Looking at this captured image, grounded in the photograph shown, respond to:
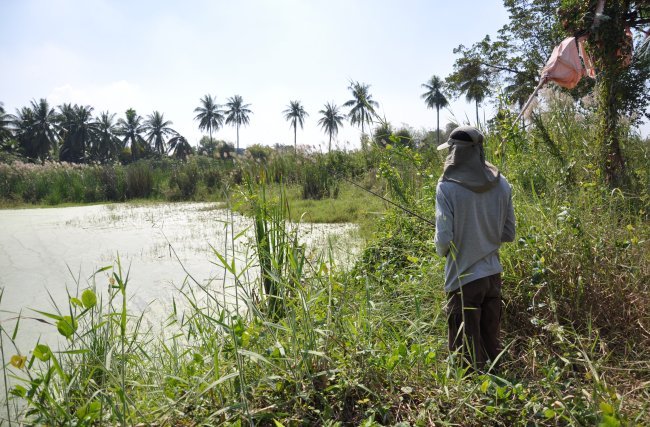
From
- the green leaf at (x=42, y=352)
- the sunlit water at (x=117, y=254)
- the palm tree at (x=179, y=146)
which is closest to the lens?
the green leaf at (x=42, y=352)

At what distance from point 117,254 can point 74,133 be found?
50246 mm

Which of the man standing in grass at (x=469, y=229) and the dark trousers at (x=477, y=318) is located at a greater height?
the man standing in grass at (x=469, y=229)

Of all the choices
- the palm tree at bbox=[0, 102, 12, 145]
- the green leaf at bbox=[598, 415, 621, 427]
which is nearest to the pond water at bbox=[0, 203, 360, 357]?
the green leaf at bbox=[598, 415, 621, 427]

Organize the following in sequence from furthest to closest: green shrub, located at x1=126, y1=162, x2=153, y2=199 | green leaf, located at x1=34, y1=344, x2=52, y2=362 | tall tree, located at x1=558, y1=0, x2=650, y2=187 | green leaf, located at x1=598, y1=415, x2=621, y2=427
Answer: green shrub, located at x1=126, y1=162, x2=153, y2=199 < tall tree, located at x1=558, y1=0, x2=650, y2=187 < green leaf, located at x1=34, y1=344, x2=52, y2=362 < green leaf, located at x1=598, y1=415, x2=621, y2=427

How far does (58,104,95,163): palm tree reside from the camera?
45.2 m

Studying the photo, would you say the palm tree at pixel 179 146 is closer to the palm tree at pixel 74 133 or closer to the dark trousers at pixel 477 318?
the palm tree at pixel 74 133

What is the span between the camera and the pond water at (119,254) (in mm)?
3404

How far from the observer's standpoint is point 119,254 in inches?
215

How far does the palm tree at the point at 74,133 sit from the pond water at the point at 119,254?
138 ft

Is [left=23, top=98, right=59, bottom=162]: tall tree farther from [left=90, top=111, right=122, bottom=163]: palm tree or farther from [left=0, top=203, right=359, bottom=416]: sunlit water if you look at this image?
[left=0, top=203, right=359, bottom=416]: sunlit water

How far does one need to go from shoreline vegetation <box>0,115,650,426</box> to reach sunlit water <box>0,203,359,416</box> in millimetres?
265

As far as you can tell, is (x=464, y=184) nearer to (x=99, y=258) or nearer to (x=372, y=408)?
(x=372, y=408)

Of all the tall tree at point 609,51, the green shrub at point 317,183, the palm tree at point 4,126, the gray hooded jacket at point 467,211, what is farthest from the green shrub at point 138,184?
the palm tree at point 4,126

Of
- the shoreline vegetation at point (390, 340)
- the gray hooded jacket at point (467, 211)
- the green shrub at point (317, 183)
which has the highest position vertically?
the green shrub at point (317, 183)
